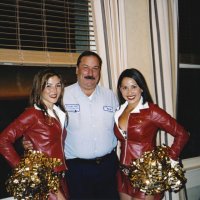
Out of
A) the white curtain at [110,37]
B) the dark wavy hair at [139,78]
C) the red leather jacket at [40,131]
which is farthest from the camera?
the white curtain at [110,37]

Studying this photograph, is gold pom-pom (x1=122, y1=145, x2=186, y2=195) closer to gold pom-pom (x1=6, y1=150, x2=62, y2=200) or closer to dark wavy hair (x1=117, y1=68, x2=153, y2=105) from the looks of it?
dark wavy hair (x1=117, y1=68, x2=153, y2=105)

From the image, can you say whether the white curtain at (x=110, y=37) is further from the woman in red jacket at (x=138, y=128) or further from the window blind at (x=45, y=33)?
the woman in red jacket at (x=138, y=128)

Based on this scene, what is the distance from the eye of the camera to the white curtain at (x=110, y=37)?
8.09ft

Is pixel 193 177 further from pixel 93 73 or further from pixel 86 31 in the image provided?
pixel 86 31

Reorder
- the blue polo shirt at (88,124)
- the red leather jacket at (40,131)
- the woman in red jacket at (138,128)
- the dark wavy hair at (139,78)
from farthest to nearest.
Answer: the blue polo shirt at (88,124), the dark wavy hair at (139,78), the woman in red jacket at (138,128), the red leather jacket at (40,131)

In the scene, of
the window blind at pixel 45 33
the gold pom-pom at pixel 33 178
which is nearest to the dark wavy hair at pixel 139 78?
the window blind at pixel 45 33

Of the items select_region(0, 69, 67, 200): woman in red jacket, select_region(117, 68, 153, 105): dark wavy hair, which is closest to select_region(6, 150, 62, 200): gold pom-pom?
select_region(0, 69, 67, 200): woman in red jacket

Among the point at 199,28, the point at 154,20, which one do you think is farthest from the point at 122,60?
the point at 199,28

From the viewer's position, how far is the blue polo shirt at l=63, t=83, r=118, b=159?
2.25 m

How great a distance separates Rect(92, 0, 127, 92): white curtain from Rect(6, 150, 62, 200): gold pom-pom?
1.05m

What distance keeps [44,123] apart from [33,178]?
40 cm

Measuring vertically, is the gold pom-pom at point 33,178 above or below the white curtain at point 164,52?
below

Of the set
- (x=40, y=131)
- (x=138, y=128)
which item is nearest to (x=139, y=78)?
(x=138, y=128)

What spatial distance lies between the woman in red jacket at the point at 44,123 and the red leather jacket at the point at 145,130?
20.6 inches
